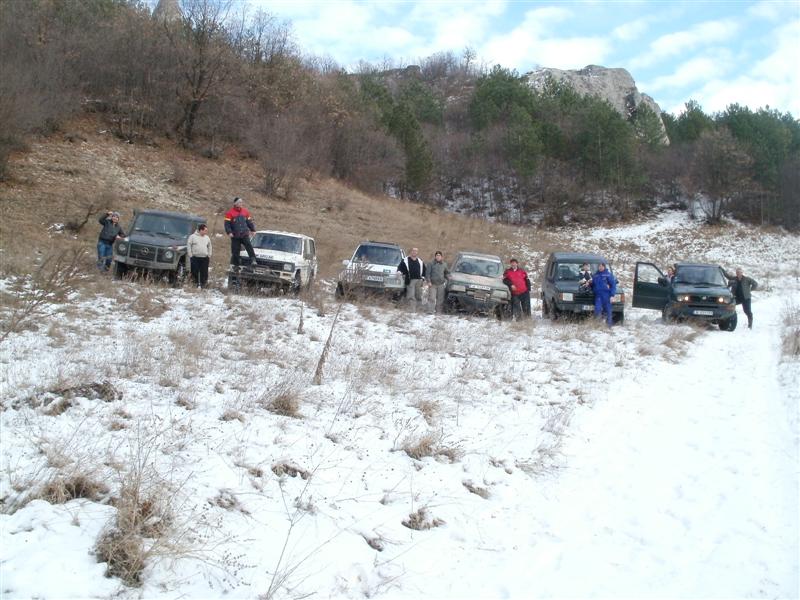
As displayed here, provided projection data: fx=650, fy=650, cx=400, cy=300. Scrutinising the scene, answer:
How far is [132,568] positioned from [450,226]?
31995mm

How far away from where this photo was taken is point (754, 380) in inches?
380

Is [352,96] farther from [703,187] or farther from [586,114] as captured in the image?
[703,187]

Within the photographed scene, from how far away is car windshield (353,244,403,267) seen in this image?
1588cm

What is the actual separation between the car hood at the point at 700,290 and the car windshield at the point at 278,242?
30.2 feet

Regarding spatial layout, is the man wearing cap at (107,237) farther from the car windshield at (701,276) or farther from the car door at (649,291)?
the car windshield at (701,276)

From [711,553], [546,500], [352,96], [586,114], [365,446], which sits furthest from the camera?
[586,114]

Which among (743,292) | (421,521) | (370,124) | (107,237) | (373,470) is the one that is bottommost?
(421,521)

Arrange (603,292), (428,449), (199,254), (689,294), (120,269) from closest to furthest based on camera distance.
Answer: (428,449), (199,254), (120,269), (603,292), (689,294)

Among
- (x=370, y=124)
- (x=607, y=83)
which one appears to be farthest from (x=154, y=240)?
(x=607, y=83)

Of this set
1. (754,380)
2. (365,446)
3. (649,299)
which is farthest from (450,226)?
(365,446)

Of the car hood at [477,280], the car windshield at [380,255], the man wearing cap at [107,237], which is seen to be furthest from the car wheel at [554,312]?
A: the man wearing cap at [107,237]

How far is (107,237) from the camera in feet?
49.0

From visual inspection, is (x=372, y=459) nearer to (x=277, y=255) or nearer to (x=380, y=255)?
(x=277, y=255)

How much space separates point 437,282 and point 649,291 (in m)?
5.47
